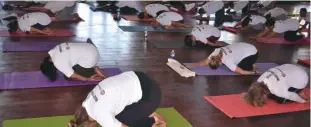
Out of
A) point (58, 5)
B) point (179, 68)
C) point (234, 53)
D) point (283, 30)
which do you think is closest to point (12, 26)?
point (58, 5)

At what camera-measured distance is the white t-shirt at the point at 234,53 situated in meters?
4.31

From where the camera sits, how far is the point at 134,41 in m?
6.08

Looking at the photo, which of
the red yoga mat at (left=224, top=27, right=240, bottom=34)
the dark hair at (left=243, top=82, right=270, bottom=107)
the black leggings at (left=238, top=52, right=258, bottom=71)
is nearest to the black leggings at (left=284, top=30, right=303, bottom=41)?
the red yoga mat at (left=224, top=27, right=240, bottom=34)

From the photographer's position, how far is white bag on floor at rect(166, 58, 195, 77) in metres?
4.40

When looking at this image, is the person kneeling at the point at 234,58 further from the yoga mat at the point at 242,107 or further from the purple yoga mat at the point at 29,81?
the purple yoga mat at the point at 29,81

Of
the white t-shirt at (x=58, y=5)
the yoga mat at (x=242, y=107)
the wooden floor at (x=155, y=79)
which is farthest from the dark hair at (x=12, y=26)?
the yoga mat at (x=242, y=107)

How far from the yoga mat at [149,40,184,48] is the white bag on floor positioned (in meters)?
1.01

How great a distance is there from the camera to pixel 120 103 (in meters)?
2.43

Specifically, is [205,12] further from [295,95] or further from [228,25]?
[295,95]

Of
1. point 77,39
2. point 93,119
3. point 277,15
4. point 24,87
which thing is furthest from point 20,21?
point 277,15

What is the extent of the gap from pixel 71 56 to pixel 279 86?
207cm

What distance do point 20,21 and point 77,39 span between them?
95 cm

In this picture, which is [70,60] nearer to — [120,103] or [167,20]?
[120,103]

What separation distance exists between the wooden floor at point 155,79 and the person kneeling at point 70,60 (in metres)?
0.17
